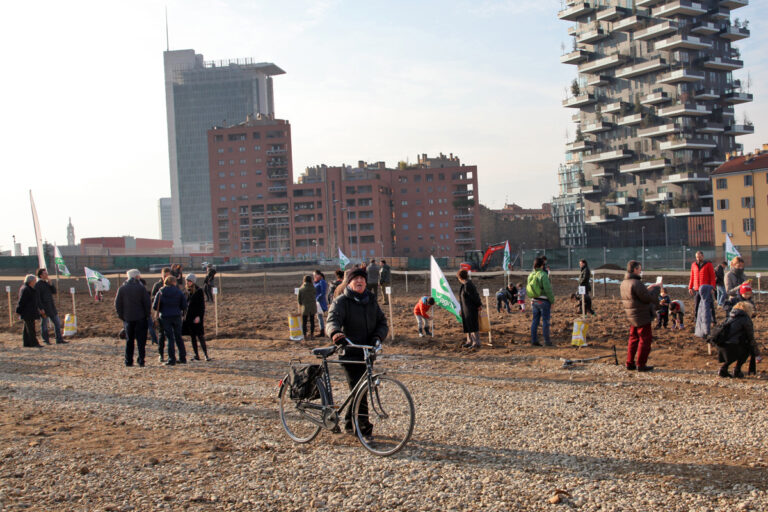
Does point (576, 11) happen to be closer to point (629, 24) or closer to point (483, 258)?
point (629, 24)

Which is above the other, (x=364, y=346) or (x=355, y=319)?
(x=355, y=319)

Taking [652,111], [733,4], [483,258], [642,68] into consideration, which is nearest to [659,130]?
[652,111]

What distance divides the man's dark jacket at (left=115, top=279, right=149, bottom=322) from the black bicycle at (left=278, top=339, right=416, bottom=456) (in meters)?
6.82

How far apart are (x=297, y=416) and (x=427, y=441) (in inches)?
57.6

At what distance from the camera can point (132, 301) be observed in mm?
13656

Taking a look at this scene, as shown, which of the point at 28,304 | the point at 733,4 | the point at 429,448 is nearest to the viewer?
the point at 429,448

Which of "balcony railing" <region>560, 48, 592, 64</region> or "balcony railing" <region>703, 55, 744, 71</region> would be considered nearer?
"balcony railing" <region>703, 55, 744, 71</region>

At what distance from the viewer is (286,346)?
658 inches

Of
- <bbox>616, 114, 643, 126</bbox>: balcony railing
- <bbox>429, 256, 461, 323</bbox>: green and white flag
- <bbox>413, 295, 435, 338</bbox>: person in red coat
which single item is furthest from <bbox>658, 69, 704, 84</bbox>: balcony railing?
<bbox>429, 256, 461, 323</bbox>: green and white flag

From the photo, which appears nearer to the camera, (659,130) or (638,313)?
(638,313)

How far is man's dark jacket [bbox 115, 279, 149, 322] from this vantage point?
1359cm

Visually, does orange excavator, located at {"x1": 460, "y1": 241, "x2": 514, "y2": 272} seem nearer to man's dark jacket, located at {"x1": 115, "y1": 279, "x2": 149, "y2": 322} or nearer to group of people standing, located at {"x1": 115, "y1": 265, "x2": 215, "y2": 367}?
group of people standing, located at {"x1": 115, "y1": 265, "x2": 215, "y2": 367}

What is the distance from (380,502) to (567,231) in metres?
126

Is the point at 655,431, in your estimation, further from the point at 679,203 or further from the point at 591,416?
the point at 679,203
